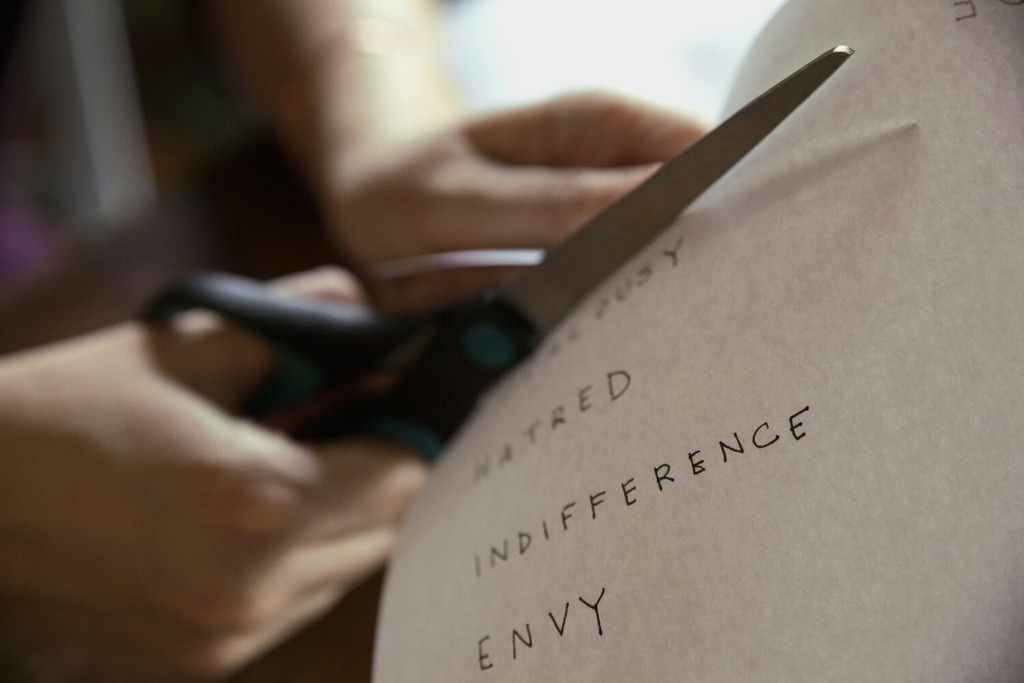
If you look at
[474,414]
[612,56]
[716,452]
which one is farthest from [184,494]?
[612,56]

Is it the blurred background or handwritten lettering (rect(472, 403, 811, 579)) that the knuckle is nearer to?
handwritten lettering (rect(472, 403, 811, 579))

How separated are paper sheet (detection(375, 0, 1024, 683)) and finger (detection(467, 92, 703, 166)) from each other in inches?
3.1

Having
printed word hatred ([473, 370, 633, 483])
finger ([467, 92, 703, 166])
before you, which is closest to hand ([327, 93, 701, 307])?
finger ([467, 92, 703, 166])

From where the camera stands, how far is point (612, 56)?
0.54 meters

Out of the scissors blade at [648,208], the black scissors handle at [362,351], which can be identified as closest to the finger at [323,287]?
the black scissors handle at [362,351]

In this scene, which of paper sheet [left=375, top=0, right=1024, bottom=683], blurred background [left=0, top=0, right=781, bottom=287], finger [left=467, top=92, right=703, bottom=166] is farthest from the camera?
blurred background [left=0, top=0, right=781, bottom=287]

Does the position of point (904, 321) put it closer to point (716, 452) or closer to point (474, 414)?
point (716, 452)

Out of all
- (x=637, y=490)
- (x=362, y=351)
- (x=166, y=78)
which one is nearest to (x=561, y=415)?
(x=637, y=490)

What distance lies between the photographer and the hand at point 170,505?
1.18 ft

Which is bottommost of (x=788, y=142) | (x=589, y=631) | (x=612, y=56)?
(x=589, y=631)

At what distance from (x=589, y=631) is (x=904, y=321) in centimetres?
10

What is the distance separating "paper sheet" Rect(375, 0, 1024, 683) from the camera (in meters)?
0.16

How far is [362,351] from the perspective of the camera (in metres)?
0.37

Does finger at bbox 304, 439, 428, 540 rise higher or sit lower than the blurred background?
lower
